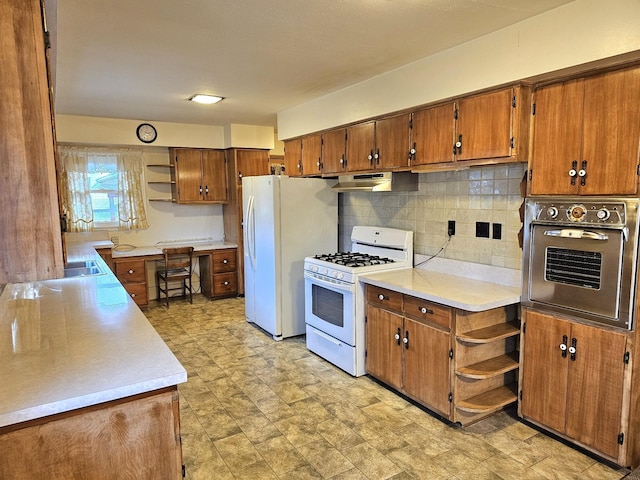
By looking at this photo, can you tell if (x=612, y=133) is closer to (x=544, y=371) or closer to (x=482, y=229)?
(x=482, y=229)

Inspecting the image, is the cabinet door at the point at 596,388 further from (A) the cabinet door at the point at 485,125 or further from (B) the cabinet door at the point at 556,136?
(A) the cabinet door at the point at 485,125

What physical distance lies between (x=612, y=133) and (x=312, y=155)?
2731 millimetres

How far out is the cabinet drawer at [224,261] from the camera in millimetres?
5820

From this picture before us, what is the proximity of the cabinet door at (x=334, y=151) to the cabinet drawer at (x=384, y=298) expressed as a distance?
1.25 m

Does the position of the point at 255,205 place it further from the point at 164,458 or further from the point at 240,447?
the point at 164,458

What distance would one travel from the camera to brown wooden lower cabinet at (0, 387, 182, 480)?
131 cm

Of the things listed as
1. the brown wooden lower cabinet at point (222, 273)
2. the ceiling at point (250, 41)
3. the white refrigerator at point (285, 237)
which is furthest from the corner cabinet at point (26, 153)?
the brown wooden lower cabinet at point (222, 273)

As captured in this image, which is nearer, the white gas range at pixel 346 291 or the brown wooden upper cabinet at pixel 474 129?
the brown wooden upper cabinet at pixel 474 129

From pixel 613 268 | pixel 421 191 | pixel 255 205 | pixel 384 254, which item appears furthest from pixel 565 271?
pixel 255 205

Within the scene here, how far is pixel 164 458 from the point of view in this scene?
1.54m

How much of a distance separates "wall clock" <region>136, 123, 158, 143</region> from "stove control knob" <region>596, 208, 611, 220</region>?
4947 mm

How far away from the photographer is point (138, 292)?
5379 mm

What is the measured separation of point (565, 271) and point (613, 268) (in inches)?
9.7

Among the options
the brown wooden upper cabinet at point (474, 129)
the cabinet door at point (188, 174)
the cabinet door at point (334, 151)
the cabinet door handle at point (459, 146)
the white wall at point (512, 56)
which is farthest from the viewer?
the cabinet door at point (188, 174)
